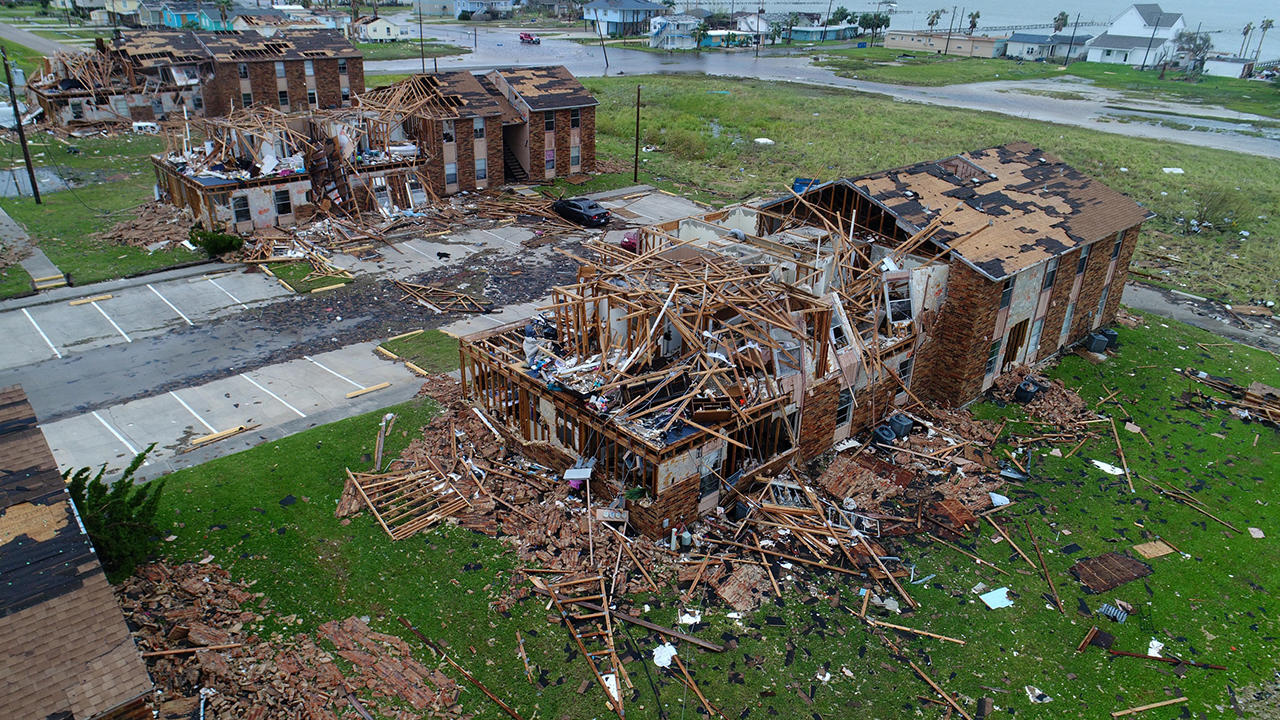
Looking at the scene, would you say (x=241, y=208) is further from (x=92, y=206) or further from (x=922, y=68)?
(x=922, y=68)

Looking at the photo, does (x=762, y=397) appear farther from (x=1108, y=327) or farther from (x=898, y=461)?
Answer: (x=1108, y=327)

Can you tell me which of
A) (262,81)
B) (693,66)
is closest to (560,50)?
(693,66)

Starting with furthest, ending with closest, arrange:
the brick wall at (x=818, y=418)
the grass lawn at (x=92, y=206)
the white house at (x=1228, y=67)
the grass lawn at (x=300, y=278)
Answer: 1. the white house at (x=1228, y=67)
2. the grass lawn at (x=92, y=206)
3. the grass lawn at (x=300, y=278)
4. the brick wall at (x=818, y=418)

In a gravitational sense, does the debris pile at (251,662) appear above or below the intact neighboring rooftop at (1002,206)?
below

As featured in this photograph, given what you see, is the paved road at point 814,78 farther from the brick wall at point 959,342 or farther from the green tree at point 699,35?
the brick wall at point 959,342

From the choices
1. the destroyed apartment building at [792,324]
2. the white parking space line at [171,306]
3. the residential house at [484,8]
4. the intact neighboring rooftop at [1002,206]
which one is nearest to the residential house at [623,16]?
the residential house at [484,8]
